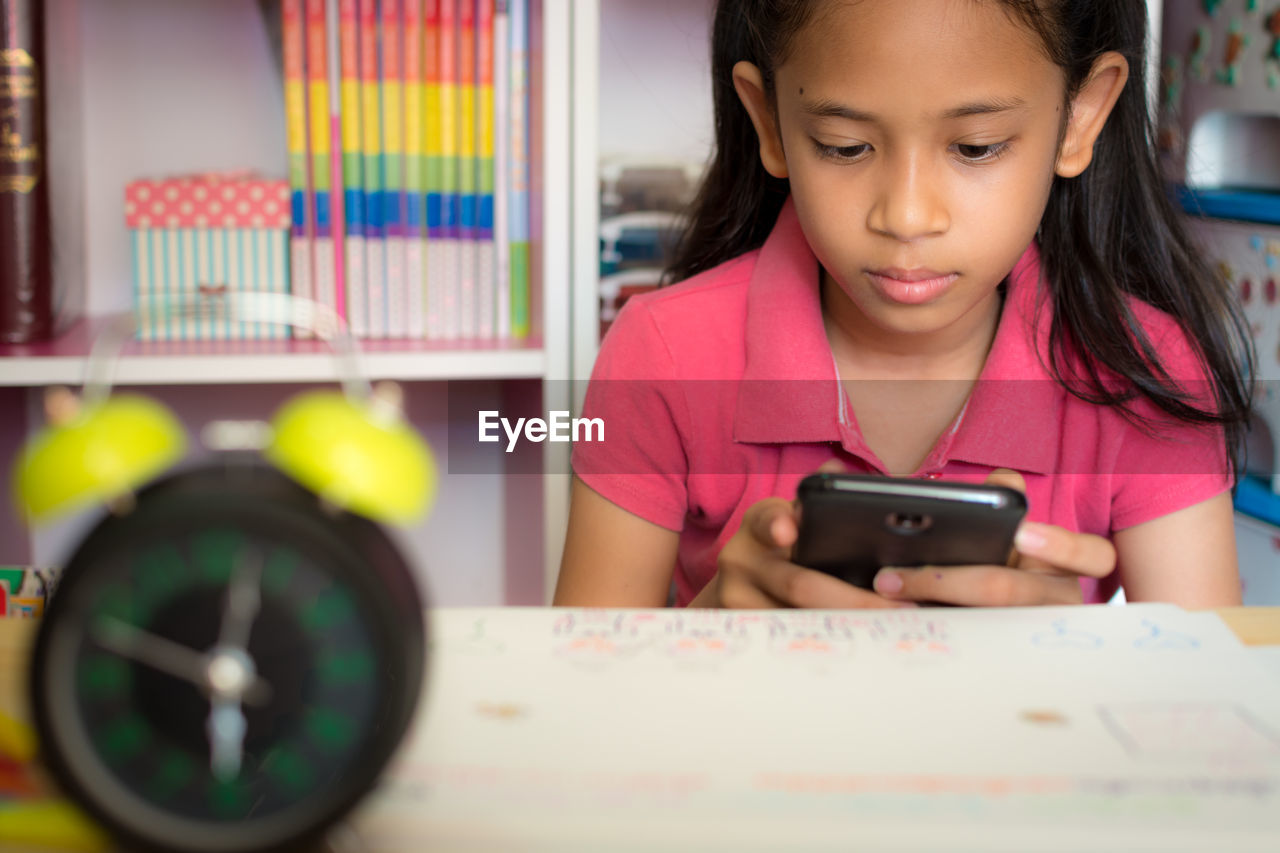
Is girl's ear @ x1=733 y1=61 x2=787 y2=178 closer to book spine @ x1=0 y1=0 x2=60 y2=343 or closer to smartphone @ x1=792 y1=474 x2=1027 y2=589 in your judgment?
smartphone @ x1=792 y1=474 x2=1027 y2=589

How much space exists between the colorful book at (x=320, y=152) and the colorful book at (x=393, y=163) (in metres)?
0.06

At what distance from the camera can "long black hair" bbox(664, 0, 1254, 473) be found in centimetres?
84

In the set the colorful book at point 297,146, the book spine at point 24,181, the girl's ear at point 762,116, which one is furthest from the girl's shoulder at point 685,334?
the book spine at point 24,181

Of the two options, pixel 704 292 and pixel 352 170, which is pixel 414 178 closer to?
pixel 352 170

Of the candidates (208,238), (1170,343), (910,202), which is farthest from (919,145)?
(208,238)

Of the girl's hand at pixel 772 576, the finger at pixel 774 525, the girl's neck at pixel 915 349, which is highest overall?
the girl's neck at pixel 915 349

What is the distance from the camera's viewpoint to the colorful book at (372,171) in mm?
1193

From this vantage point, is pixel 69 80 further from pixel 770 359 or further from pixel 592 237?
pixel 770 359

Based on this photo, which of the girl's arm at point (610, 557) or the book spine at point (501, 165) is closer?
the girl's arm at point (610, 557)

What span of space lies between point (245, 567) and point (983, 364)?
732 mm

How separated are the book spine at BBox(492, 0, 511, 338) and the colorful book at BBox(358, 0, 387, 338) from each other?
0.12 meters

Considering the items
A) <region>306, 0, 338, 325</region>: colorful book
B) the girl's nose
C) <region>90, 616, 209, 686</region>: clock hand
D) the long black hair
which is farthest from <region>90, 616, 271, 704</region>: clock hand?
<region>306, 0, 338, 325</region>: colorful book

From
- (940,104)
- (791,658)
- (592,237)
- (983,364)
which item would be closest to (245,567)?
(791,658)

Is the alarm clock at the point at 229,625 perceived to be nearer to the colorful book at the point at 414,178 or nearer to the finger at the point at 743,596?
the finger at the point at 743,596
